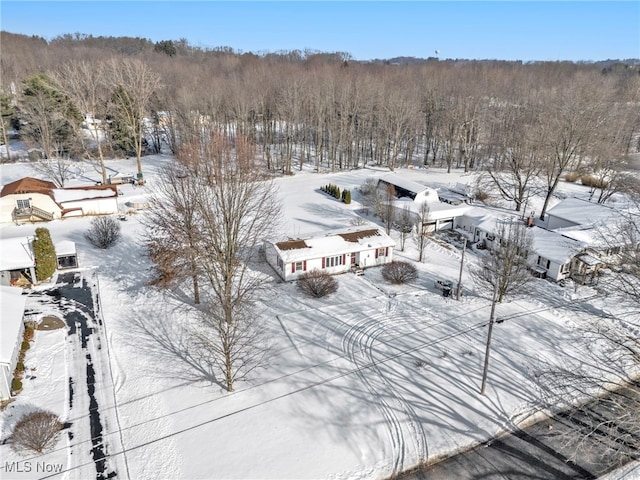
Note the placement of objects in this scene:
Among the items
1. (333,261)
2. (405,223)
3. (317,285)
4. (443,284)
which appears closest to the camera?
(317,285)

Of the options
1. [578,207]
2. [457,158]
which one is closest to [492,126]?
[457,158]

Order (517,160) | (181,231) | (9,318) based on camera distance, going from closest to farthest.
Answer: (9,318) → (181,231) → (517,160)

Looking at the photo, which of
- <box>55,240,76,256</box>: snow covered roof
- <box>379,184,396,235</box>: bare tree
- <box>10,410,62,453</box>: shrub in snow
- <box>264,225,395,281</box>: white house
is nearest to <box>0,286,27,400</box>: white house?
<box>10,410,62,453</box>: shrub in snow

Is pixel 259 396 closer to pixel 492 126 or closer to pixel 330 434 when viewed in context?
pixel 330 434

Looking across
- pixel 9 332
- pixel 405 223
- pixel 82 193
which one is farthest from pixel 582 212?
pixel 82 193

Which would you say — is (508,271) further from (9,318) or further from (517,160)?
(9,318)

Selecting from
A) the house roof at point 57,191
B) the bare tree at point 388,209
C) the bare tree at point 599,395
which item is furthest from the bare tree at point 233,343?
the house roof at point 57,191
